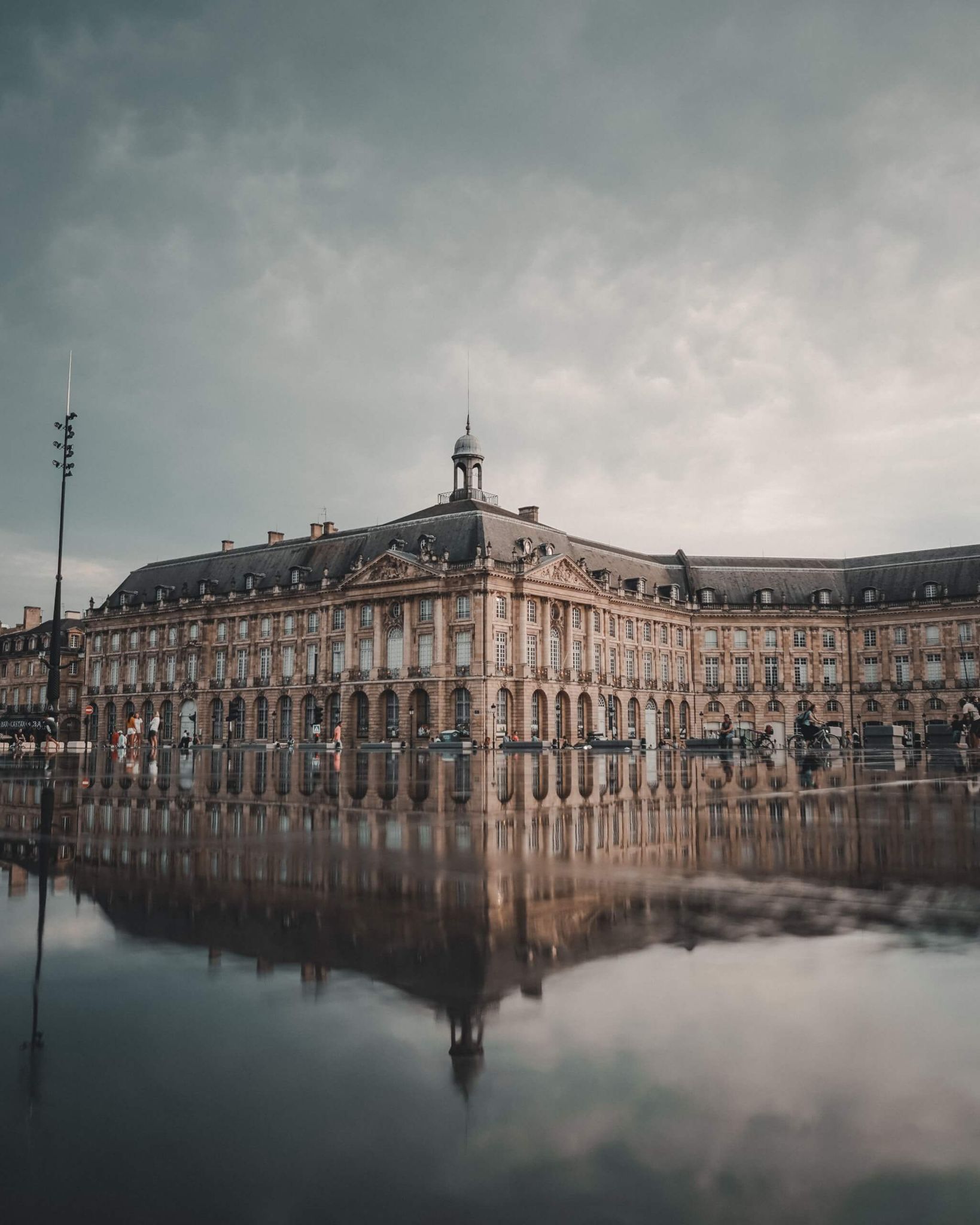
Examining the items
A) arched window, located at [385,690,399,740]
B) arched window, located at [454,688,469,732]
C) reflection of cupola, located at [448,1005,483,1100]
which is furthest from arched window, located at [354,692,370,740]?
reflection of cupola, located at [448,1005,483,1100]

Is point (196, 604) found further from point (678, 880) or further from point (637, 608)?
point (678, 880)

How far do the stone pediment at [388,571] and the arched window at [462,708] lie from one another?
889 centimetres

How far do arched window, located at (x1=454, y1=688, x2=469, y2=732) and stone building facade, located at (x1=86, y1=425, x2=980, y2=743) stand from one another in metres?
0.13

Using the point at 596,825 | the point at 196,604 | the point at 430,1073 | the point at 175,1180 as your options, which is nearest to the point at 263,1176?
the point at 175,1180

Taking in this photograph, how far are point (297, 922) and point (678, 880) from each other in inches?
128

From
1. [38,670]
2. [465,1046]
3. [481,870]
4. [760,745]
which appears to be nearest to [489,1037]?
[465,1046]

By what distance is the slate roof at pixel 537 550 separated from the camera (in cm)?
7281

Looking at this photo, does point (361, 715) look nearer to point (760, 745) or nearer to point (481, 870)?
point (760, 745)

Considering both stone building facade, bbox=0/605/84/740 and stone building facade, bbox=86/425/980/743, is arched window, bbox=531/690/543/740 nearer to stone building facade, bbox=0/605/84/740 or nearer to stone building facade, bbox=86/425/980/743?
stone building facade, bbox=86/425/980/743

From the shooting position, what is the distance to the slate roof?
7281cm

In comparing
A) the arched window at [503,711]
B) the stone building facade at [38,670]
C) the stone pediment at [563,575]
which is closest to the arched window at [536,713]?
the arched window at [503,711]

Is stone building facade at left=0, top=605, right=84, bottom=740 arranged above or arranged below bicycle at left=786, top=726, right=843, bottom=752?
above

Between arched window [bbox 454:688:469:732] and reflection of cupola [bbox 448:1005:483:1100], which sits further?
arched window [bbox 454:688:469:732]

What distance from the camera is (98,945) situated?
18.4 feet
